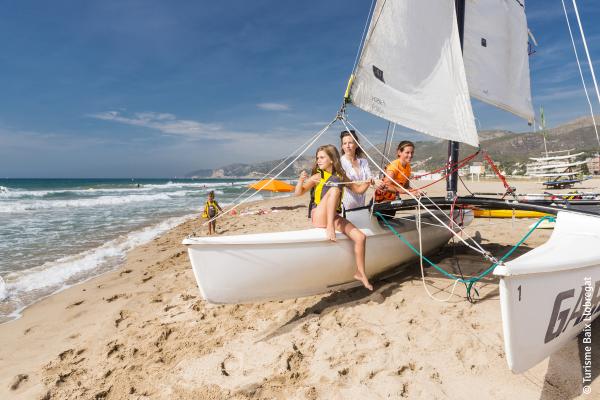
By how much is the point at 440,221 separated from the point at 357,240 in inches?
33.3

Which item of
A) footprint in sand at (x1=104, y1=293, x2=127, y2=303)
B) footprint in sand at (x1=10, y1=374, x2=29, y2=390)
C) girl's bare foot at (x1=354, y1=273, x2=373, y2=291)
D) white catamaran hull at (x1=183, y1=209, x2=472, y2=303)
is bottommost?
footprint in sand at (x1=10, y1=374, x2=29, y2=390)

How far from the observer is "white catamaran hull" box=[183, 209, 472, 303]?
2.96 metres

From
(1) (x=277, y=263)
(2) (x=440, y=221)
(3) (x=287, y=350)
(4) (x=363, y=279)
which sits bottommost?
(3) (x=287, y=350)

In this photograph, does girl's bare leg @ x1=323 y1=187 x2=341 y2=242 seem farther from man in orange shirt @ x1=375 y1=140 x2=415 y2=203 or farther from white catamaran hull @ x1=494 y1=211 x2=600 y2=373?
white catamaran hull @ x1=494 y1=211 x2=600 y2=373

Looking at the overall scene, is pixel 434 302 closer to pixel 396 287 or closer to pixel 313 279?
pixel 396 287

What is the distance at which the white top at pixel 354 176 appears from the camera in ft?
12.9

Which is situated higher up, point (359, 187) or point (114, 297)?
point (359, 187)

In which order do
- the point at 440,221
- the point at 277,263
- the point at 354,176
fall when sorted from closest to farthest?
the point at 440,221 < the point at 277,263 < the point at 354,176

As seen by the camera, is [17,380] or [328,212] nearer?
[17,380]

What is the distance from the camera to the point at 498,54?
15.1 ft

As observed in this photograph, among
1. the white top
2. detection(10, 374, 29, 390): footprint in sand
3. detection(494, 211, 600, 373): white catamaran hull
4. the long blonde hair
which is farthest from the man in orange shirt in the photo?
detection(10, 374, 29, 390): footprint in sand

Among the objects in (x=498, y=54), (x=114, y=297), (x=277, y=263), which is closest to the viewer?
A: (x=277, y=263)

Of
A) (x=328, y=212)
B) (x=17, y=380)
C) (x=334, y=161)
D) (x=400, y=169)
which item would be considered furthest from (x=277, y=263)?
(x=17, y=380)

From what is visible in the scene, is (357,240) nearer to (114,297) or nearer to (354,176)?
(354,176)
